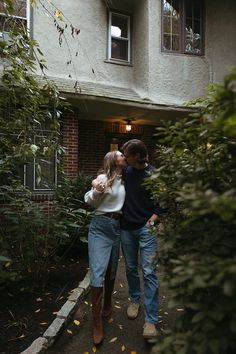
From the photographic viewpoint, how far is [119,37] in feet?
32.9

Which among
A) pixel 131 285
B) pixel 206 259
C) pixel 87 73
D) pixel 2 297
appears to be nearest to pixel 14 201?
pixel 2 297

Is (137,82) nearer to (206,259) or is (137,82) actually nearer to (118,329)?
(118,329)

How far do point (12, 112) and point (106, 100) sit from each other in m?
3.34

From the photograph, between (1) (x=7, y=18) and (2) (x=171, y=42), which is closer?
(1) (x=7, y=18)

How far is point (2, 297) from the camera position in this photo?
4.62 meters

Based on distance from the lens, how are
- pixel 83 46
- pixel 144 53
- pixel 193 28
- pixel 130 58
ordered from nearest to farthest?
pixel 83 46 → pixel 144 53 → pixel 130 58 → pixel 193 28

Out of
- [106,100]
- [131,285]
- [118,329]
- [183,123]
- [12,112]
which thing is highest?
[106,100]

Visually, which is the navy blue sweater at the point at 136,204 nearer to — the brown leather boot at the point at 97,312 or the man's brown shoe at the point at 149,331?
the brown leather boot at the point at 97,312

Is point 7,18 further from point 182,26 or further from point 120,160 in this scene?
point 182,26

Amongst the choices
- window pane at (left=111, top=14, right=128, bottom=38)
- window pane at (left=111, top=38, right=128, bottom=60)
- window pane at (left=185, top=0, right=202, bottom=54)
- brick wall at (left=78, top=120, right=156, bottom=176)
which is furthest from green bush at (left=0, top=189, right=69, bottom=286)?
window pane at (left=185, top=0, right=202, bottom=54)

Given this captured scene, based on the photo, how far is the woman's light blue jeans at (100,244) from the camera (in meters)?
3.61

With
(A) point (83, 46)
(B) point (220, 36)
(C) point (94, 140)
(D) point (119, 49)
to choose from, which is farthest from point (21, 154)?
(B) point (220, 36)

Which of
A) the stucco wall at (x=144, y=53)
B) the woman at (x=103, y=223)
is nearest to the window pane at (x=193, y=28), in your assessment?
the stucco wall at (x=144, y=53)

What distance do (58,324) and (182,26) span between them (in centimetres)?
869
